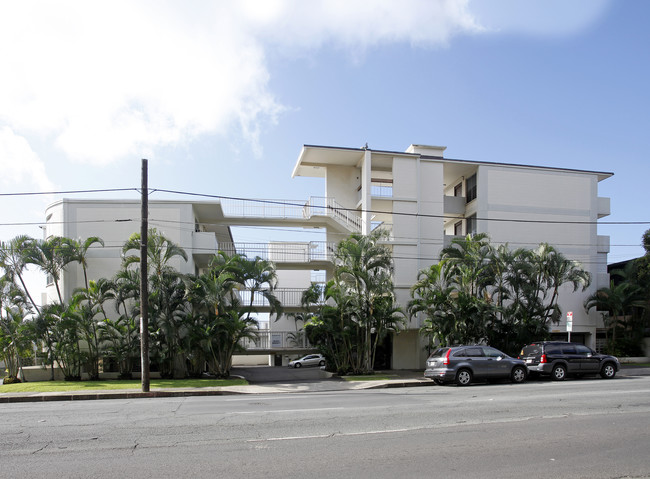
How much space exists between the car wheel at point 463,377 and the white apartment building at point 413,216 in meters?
7.99

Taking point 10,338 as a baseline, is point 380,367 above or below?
below

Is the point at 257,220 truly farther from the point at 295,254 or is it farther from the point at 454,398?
the point at 454,398

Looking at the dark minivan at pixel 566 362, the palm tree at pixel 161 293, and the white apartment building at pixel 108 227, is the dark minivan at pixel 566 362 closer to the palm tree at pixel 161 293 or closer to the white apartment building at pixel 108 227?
the palm tree at pixel 161 293

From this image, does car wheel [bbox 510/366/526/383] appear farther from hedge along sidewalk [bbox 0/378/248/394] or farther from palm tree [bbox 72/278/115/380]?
palm tree [bbox 72/278/115/380]

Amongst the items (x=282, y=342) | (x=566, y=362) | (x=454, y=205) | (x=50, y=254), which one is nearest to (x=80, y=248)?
(x=50, y=254)

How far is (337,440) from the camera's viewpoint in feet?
27.9

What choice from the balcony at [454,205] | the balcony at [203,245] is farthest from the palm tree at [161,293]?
the balcony at [454,205]

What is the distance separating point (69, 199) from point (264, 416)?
19.5 m

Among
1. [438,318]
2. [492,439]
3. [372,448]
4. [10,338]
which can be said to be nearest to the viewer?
[372,448]

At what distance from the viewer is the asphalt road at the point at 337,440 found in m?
6.91

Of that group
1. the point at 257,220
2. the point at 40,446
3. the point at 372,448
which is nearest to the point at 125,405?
the point at 40,446

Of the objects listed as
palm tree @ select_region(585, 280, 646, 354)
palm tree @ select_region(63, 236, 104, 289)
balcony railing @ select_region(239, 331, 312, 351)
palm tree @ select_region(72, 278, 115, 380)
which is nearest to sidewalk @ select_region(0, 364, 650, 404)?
palm tree @ select_region(72, 278, 115, 380)

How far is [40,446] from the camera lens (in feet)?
27.1

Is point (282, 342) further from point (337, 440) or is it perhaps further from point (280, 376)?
point (337, 440)
